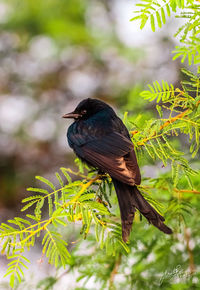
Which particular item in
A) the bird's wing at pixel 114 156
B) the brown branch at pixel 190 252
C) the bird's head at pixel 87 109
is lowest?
the brown branch at pixel 190 252

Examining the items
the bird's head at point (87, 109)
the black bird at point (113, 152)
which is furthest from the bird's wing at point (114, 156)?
the bird's head at point (87, 109)

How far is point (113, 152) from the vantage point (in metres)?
1.83

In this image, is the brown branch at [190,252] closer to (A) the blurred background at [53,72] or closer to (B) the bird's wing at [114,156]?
(B) the bird's wing at [114,156]

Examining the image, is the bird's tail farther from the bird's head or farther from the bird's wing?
the bird's head

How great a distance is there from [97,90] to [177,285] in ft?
12.9

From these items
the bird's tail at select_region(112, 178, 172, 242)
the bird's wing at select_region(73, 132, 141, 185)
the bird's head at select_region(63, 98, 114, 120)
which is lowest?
the bird's tail at select_region(112, 178, 172, 242)

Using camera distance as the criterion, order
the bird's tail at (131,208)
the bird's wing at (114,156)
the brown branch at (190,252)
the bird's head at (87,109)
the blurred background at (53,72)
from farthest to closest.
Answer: the blurred background at (53,72)
the bird's head at (87,109)
the brown branch at (190,252)
the bird's wing at (114,156)
the bird's tail at (131,208)

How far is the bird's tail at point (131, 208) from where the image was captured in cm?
148

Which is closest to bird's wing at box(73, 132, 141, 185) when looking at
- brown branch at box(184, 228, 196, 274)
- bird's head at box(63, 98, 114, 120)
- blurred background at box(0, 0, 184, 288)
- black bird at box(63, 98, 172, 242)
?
black bird at box(63, 98, 172, 242)

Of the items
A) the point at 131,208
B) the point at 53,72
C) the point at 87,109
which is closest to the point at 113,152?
the point at 131,208

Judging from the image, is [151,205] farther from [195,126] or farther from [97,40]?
[97,40]

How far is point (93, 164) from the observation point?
6.18 ft

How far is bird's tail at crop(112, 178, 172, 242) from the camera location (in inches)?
58.3

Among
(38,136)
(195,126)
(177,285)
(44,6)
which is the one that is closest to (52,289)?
(177,285)
